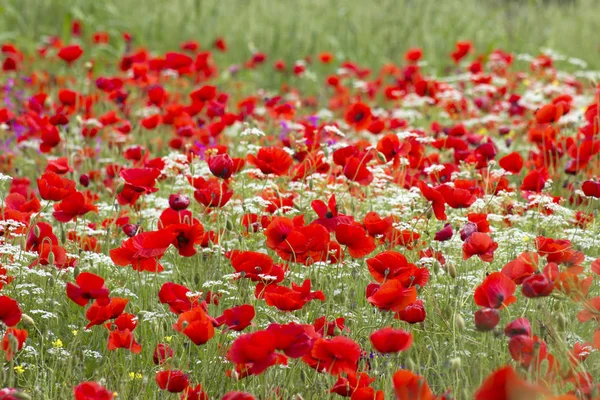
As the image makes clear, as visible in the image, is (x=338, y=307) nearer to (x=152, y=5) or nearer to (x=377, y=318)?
(x=377, y=318)

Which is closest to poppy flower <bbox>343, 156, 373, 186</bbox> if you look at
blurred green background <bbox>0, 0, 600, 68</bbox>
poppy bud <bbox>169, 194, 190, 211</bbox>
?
poppy bud <bbox>169, 194, 190, 211</bbox>

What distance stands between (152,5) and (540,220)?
21.5 ft

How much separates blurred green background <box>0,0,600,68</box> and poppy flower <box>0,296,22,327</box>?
19.8ft

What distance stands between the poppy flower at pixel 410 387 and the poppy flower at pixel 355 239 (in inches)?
28.4

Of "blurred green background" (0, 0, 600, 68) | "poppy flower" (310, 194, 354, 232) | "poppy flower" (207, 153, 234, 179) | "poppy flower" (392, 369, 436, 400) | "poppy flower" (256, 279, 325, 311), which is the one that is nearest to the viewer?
"poppy flower" (392, 369, 436, 400)

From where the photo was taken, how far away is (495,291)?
1.89 meters

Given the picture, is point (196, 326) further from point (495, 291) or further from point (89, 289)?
point (495, 291)

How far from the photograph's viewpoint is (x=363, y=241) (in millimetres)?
2311

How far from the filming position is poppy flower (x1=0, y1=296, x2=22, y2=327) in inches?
76.1

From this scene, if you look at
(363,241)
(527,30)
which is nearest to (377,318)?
(363,241)

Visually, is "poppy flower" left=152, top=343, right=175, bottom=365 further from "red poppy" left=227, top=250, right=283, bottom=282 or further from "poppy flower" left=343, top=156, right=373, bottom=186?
"poppy flower" left=343, top=156, right=373, bottom=186

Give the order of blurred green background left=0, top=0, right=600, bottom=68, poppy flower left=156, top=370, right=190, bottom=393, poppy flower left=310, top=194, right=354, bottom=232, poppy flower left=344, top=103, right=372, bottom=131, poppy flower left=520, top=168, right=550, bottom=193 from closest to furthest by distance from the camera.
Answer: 1. poppy flower left=156, top=370, right=190, bottom=393
2. poppy flower left=310, top=194, right=354, bottom=232
3. poppy flower left=520, top=168, right=550, bottom=193
4. poppy flower left=344, top=103, right=372, bottom=131
5. blurred green background left=0, top=0, right=600, bottom=68

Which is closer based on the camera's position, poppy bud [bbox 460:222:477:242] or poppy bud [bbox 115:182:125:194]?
poppy bud [bbox 460:222:477:242]

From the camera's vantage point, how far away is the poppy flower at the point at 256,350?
168 cm
